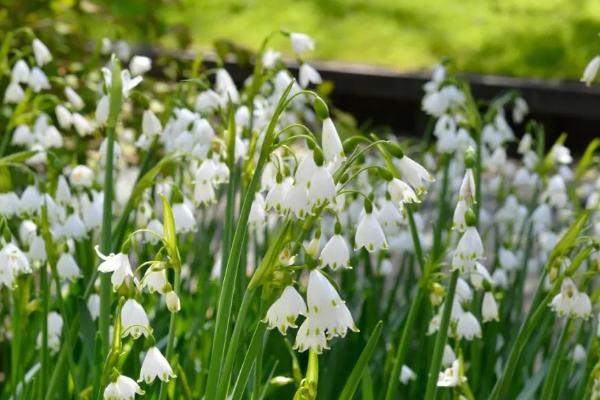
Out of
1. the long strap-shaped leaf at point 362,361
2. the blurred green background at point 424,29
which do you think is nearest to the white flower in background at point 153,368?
the long strap-shaped leaf at point 362,361

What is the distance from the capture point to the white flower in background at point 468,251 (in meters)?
2.02

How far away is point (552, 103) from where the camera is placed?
7.98 m

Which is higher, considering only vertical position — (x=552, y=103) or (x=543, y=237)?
(x=552, y=103)

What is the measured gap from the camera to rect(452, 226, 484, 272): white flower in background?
6.62ft

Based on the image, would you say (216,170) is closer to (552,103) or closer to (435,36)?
(552,103)

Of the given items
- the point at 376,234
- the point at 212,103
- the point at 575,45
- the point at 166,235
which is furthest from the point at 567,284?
the point at 575,45

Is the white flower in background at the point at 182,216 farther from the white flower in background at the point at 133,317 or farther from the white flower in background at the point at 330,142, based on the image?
the white flower in background at the point at 330,142

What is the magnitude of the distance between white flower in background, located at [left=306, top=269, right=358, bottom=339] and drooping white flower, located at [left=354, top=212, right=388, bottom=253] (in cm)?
15

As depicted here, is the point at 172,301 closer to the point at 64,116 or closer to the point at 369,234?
the point at 369,234

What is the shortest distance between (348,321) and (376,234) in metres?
0.18

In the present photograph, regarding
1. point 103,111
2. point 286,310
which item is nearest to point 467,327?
point 286,310

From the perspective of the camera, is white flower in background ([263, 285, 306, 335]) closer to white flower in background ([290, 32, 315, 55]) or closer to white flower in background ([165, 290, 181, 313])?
white flower in background ([165, 290, 181, 313])

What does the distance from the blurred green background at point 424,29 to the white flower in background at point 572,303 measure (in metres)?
6.20

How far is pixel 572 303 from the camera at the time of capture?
2143 millimetres
